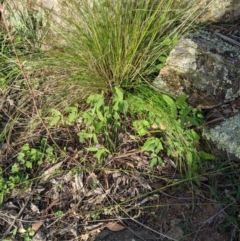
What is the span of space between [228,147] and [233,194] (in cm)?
28

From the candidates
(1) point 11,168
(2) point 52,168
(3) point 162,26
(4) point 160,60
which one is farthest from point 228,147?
(1) point 11,168

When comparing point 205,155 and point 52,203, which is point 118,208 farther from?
point 205,155

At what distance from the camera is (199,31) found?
299 centimetres

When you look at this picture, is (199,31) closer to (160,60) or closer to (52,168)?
(160,60)

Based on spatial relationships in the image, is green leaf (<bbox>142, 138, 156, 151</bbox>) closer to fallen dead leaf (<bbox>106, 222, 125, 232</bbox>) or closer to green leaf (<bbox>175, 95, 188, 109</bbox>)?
green leaf (<bbox>175, 95, 188, 109</bbox>)

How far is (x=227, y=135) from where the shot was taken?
8.98 feet

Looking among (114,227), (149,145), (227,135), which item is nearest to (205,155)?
(227,135)

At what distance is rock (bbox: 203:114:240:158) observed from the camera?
2705 millimetres

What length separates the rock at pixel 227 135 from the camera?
8.87ft

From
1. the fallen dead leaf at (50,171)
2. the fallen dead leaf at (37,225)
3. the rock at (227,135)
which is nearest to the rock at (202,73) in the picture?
the rock at (227,135)

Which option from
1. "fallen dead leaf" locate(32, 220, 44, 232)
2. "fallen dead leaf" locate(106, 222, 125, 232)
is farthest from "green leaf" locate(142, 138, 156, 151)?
"fallen dead leaf" locate(32, 220, 44, 232)

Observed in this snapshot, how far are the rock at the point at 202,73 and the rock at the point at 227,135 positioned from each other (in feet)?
0.47

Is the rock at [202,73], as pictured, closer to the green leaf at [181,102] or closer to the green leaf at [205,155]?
the green leaf at [181,102]

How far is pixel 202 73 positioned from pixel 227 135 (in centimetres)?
40
